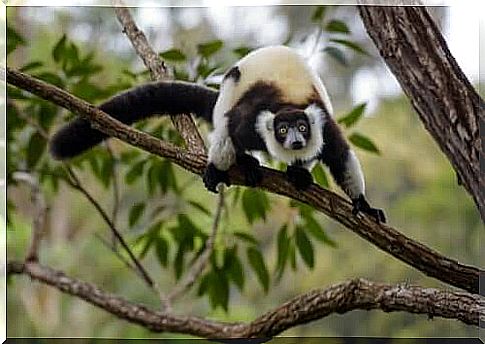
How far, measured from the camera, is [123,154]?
Answer: 2885 millimetres

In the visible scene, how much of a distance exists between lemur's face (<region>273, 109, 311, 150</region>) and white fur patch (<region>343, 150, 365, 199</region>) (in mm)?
150

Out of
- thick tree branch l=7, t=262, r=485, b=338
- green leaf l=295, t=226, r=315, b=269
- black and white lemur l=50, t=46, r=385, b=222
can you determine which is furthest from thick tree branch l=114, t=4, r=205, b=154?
green leaf l=295, t=226, r=315, b=269

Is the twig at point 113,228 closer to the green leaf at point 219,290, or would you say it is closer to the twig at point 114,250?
the twig at point 114,250

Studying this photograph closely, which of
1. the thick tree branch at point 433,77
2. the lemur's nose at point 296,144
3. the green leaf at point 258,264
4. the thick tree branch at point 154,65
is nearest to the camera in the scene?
the thick tree branch at point 433,77

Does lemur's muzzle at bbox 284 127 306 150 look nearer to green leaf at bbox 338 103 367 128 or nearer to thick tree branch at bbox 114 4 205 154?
thick tree branch at bbox 114 4 205 154

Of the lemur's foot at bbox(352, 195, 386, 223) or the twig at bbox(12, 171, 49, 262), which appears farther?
the twig at bbox(12, 171, 49, 262)

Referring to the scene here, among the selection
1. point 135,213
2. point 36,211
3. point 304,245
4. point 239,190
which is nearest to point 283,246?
point 304,245

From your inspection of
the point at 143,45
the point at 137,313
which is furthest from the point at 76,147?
the point at 137,313

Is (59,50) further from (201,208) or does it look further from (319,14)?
Answer: (319,14)

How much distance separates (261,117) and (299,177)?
6.9 inches

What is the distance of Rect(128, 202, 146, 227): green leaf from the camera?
290cm

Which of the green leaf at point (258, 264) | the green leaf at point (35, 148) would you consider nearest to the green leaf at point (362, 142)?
the green leaf at point (258, 264)

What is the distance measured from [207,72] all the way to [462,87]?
89 cm

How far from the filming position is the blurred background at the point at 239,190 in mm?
2791
